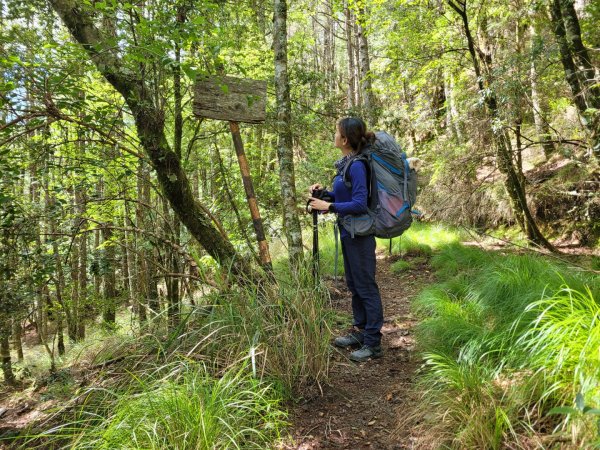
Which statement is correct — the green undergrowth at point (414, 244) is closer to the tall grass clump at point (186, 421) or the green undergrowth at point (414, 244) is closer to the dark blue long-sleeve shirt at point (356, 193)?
the dark blue long-sleeve shirt at point (356, 193)

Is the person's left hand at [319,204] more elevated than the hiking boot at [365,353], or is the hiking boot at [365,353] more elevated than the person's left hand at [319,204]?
the person's left hand at [319,204]

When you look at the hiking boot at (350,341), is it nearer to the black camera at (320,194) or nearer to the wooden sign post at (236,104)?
the wooden sign post at (236,104)

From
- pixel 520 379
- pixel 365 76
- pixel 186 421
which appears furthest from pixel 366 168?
pixel 365 76

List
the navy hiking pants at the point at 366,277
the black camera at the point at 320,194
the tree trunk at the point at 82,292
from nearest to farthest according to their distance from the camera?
the navy hiking pants at the point at 366,277 < the black camera at the point at 320,194 < the tree trunk at the point at 82,292

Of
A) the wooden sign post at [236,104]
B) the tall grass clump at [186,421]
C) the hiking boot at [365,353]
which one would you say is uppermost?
the wooden sign post at [236,104]

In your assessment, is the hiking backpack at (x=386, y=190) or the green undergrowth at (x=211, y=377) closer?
the green undergrowth at (x=211, y=377)

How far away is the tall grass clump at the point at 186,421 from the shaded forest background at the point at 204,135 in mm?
986

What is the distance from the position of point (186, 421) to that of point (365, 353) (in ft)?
6.17

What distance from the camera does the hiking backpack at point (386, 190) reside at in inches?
130

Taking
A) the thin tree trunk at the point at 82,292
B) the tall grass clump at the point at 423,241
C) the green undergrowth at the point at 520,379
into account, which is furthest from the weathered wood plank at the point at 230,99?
the tall grass clump at the point at 423,241

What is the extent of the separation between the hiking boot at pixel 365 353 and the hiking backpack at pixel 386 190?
108 centimetres

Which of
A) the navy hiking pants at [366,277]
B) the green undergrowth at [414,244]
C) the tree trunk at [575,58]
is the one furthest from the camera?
the green undergrowth at [414,244]

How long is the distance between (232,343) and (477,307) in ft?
7.65

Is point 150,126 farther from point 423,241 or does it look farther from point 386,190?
point 423,241
